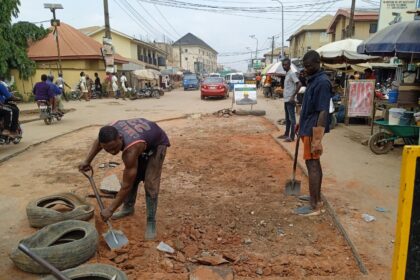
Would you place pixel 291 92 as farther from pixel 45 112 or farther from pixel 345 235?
pixel 45 112

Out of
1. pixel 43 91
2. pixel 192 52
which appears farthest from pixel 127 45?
pixel 192 52

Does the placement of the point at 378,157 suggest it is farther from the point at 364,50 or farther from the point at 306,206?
the point at 306,206

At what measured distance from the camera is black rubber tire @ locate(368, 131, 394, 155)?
759 centimetres

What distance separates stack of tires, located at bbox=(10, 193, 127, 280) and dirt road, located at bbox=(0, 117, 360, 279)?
142 millimetres

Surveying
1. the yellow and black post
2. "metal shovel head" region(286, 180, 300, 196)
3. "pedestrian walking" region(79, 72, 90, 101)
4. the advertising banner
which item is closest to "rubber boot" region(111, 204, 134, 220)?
"metal shovel head" region(286, 180, 300, 196)

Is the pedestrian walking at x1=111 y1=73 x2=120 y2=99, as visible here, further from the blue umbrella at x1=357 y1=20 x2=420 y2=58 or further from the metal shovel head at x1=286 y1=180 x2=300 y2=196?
the metal shovel head at x1=286 y1=180 x2=300 y2=196

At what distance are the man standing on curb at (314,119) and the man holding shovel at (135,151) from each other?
1.70 meters

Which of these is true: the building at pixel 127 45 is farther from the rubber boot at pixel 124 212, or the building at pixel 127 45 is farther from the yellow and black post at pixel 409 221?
the yellow and black post at pixel 409 221

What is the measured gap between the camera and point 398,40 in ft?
23.7

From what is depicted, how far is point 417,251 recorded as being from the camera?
168 cm

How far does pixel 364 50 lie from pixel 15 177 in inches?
285

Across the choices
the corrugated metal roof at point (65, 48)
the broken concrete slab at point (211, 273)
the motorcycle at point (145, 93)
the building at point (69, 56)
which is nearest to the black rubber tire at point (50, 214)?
the broken concrete slab at point (211, 273)

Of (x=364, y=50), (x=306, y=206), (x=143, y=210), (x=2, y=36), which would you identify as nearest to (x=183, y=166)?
(x=143, y=210)

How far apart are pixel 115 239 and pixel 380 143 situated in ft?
19.5
